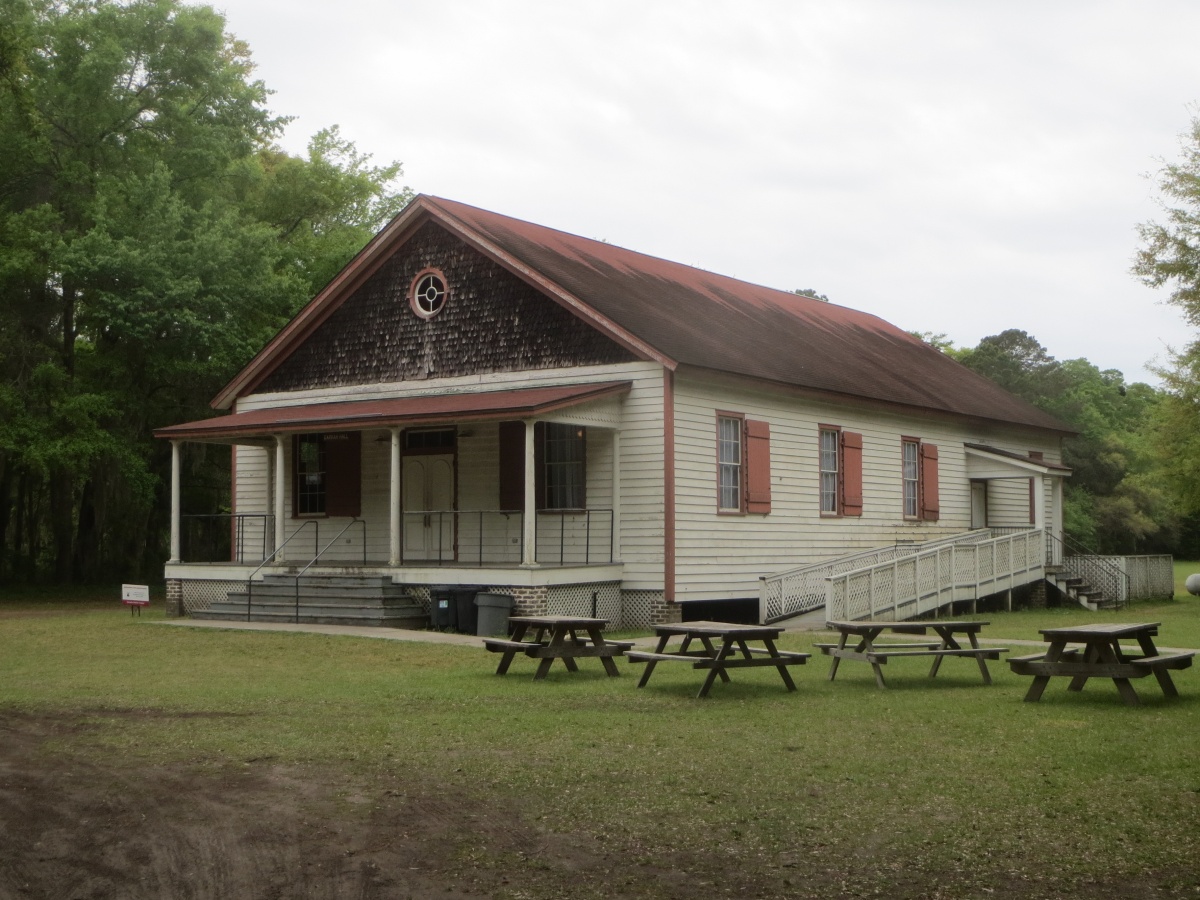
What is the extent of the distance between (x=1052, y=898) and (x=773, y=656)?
6632mm

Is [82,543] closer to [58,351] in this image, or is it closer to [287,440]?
[58,351]

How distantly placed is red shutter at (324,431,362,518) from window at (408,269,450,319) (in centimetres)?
246

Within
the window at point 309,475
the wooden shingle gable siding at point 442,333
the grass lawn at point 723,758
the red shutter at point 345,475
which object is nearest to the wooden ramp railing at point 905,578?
the wooden shingle gable siding at point 442,333

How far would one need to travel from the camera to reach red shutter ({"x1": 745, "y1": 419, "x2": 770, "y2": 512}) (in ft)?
74.6

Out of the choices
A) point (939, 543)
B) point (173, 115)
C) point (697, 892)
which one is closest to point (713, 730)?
point (697, 892)

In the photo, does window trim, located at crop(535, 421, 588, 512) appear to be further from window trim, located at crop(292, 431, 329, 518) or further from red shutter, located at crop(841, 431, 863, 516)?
red shutter, located at crop(841, 431, 863, 516)

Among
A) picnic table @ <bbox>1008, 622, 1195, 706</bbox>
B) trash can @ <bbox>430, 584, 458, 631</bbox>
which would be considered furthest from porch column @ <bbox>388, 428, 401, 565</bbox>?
picnic table @ <bbox>1008, 622, 1195, 706</bbox>

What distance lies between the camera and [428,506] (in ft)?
78.0

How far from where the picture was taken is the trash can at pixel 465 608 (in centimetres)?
2038

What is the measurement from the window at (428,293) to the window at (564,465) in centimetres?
316

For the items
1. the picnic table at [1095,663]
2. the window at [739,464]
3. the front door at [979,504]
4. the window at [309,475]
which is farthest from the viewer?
the front door at [979,504]

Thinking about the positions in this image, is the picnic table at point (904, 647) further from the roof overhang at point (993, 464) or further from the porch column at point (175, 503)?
the roof overhang at point (993, 464)

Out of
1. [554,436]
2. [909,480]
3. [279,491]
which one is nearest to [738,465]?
[554,436]

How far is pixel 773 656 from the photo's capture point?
12.7 meters
